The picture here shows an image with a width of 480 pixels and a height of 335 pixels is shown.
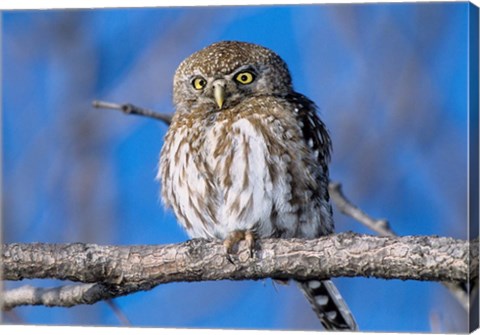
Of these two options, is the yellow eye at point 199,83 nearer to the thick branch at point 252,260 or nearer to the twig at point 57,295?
the thick branch at point 252,260

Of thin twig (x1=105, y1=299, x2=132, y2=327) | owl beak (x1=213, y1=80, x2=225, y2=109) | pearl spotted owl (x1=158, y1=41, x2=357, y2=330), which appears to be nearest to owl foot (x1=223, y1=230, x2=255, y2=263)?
pearl spotted owl (x1=158, y1=41, x2=357, y2=330)

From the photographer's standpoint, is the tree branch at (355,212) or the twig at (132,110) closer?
the tree branch at (355,212)

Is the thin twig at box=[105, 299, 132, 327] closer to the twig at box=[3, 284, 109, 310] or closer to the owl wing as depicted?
the twig at box=[3, 284, 109, 310]

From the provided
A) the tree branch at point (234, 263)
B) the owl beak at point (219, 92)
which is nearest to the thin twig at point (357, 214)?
the tree branch at point (234, 263)

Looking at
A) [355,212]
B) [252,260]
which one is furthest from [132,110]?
[355,212]

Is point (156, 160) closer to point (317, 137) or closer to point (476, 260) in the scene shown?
point (317, 137)

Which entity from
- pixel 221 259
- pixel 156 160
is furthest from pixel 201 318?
pixel 156 160

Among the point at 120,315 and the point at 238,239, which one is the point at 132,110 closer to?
the point at 238,239
